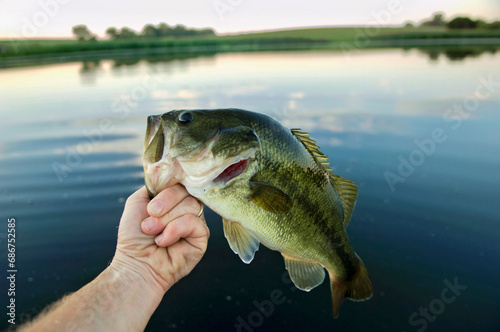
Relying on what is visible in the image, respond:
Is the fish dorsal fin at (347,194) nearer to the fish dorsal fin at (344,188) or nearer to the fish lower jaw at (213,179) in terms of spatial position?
the fish dorsal fin at (344,188)

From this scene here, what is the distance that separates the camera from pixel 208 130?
2.12 m

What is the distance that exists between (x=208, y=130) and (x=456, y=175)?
20.9 feet

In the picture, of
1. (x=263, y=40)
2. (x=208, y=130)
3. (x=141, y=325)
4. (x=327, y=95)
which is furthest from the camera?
(x=263, y=40)

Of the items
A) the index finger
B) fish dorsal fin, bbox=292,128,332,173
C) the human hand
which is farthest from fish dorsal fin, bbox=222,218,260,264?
fish dorsal fin, bbox=292,128,332,173

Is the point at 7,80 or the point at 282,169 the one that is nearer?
the point at 282,169

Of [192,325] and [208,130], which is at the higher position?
[208,130]

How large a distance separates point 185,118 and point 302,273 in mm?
1408

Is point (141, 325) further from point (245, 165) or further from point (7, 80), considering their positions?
point (7, 80)

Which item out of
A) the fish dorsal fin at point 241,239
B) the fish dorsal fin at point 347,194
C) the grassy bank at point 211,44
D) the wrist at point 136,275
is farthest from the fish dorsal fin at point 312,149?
the grassy bank at point 211,44

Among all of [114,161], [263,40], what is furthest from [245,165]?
[263,40]

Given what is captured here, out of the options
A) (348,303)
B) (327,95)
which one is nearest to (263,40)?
(327,95)

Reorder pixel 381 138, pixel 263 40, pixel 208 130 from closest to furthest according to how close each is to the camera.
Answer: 1. pixel 208 130
2. pixel 381 138
3. pixel 263 40

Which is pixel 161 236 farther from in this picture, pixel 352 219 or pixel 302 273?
pixel 352 219

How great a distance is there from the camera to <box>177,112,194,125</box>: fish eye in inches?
81.3
